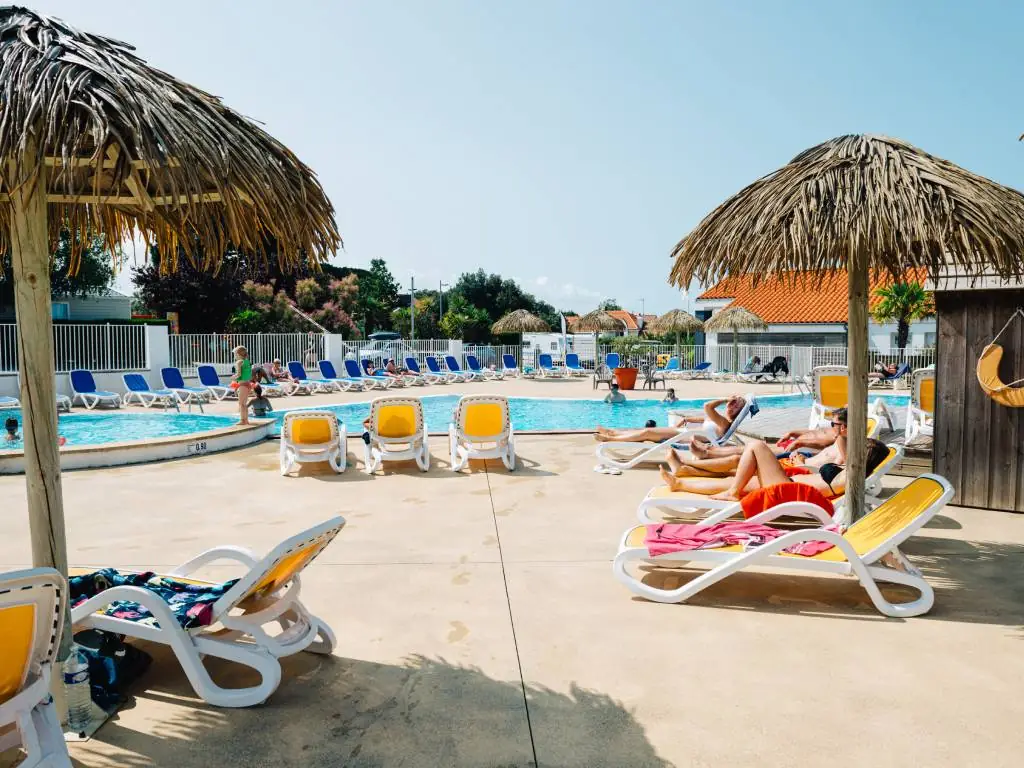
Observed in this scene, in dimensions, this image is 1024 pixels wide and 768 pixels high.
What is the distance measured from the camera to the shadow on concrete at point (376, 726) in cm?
271

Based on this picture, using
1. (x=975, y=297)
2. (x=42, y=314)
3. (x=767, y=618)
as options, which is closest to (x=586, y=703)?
(x=767, y=618)

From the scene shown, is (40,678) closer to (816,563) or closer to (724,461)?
(816,563)

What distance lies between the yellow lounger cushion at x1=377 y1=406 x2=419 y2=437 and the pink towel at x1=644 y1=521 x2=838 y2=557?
15.0 feet

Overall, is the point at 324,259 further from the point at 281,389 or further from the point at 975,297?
the point at 281,389

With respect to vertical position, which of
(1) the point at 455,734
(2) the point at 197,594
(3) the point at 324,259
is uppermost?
(3) the point at 324,259

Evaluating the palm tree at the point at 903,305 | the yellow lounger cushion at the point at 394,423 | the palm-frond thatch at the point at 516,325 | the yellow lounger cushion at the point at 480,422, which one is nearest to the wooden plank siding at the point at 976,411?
the yellow lounger cushion at the point at 480,422

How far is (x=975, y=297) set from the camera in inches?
250

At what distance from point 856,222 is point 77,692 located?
14.0 ft

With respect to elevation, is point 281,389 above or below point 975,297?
below

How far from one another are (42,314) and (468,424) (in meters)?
6.21

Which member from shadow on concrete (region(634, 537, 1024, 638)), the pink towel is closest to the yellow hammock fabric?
shadow on concrete (region(634, 537, 1024, 638))

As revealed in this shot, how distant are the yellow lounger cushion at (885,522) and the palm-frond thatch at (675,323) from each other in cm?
2892

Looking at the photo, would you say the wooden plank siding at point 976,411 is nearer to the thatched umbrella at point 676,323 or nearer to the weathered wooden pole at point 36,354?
the weathered wooden pole at point 36,354

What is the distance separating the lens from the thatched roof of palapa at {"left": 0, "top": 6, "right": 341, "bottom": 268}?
2.56 m
